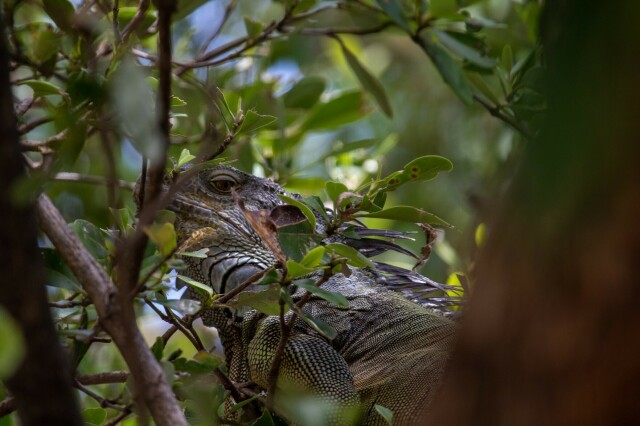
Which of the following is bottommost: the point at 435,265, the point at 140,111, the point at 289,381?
the point at 435,265

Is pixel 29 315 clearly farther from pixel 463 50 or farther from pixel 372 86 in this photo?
pixel 372 86

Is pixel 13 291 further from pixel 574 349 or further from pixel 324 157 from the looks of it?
pixel 324 157

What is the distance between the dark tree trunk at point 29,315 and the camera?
3.61 feet

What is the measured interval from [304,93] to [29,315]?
2597mm

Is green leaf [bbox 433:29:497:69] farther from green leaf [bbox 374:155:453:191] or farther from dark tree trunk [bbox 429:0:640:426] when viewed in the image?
dark tree trunk [bbox 429:0:640:426]

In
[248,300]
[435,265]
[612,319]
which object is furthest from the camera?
[435,265]

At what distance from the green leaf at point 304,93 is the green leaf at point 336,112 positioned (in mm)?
56

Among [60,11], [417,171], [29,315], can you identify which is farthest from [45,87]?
[29,315]

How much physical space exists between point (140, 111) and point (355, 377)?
1380 mm

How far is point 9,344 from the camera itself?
1086 mm

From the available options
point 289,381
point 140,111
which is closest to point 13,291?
point 140,111

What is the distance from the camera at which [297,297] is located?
2.62m

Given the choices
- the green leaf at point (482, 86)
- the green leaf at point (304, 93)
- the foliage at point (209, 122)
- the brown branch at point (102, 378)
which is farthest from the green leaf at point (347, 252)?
the green leaf at point (304, 93)

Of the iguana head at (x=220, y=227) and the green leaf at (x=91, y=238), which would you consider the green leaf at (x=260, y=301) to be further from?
the iguana head at (x=220, y=227)
